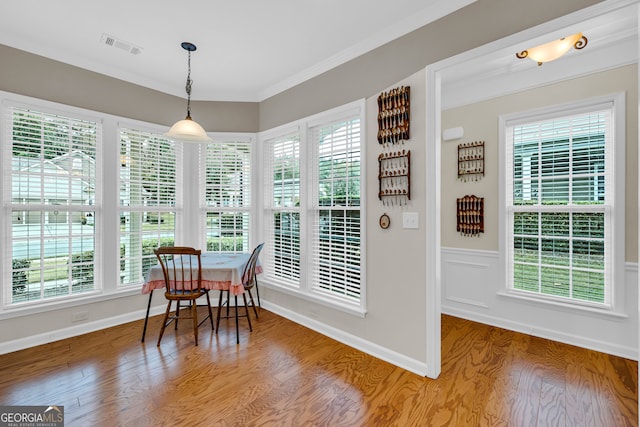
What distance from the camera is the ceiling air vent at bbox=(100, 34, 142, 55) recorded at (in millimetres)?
2707

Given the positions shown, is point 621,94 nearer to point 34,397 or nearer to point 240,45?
point 240,45

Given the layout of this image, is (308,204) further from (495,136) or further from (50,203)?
(50,203)

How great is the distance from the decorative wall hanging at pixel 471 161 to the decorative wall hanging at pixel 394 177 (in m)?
1.44

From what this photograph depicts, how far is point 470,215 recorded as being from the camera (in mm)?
3516

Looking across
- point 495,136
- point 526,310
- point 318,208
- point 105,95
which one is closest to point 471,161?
point 495,136

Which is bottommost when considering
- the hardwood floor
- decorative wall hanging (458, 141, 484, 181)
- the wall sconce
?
the hardwood floor

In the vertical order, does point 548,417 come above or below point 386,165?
below

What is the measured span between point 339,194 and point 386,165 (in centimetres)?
64

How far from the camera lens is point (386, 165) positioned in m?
2.63

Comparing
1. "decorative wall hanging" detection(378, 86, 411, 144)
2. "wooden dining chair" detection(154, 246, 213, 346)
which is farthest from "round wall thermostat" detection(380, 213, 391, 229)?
"wooden dining chair" detection(154, 246, 213, 346)

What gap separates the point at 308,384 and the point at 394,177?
177 centimetres

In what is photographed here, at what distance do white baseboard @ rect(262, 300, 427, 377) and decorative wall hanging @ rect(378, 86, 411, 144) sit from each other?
71.1 inches

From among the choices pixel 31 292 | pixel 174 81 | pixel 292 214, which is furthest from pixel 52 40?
pixel 292 214

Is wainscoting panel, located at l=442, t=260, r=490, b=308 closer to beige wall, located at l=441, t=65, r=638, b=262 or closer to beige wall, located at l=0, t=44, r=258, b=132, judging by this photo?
beige wall, located at l=441, t=65, r=638, b=262
